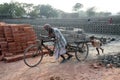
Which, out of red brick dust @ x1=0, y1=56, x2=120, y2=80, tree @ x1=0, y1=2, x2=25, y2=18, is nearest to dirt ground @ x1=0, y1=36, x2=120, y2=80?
red brick dust @ x1=0, y1=56, x2=120, y2=80

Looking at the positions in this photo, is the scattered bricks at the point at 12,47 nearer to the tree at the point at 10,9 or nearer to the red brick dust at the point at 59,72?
the red brick dust at the point at 59,72

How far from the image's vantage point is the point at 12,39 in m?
8.56

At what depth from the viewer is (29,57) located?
267 inches

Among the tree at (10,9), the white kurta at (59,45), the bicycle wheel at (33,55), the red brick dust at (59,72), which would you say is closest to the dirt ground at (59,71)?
the red brick dust at (59,72)

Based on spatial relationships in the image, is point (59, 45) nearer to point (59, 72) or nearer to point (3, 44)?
point (59, 72)

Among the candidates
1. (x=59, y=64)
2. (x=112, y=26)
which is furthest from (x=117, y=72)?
(x=112, y=26)

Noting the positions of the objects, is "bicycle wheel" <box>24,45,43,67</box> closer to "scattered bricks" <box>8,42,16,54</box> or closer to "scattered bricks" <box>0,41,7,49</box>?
"scattered bricks" <box>8,42,16,54</box>

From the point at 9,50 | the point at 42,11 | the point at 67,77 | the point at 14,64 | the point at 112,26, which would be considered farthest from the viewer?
the point at 42,11

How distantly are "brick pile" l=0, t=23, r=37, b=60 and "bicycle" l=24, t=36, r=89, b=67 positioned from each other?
5.81 feet

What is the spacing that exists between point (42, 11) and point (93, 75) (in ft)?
132

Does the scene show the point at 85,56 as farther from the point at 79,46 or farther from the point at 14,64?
the point at 14,64

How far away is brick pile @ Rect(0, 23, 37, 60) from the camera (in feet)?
27.5

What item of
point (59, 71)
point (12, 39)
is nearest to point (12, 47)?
point (12, 39)

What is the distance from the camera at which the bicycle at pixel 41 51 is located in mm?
6676
